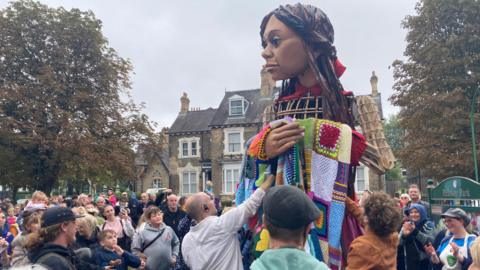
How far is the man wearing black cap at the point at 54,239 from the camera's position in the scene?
3385mm

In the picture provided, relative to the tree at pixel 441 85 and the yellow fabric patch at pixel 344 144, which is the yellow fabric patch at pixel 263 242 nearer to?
the yellow fabric patch at pixel 344 144

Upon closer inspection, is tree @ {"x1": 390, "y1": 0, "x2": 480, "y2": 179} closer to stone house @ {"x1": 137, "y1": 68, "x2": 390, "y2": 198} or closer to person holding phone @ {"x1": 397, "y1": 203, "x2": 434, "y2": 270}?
stone house @ {"x1": 137, "y1": 68, "x2": 390, "y2": 198}

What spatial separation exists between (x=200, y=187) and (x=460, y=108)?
20.7 m

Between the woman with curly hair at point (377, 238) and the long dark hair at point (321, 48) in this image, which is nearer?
the woman with curly hair at point (377, 238)

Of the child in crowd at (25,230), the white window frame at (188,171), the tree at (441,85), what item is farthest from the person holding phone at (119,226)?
the white window frame at (188,171)

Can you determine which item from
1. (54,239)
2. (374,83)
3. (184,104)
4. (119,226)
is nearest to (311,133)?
(54,239)

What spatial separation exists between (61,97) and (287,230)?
73.8ft

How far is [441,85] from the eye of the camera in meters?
19.3

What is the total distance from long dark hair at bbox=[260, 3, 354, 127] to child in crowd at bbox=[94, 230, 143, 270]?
361 centimetres

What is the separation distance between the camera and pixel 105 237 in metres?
5.97

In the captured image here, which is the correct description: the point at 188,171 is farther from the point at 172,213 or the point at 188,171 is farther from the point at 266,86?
the point at 172,213

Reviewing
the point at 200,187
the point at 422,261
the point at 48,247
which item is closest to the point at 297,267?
the point at 48,247

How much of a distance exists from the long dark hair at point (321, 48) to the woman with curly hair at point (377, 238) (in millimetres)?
737

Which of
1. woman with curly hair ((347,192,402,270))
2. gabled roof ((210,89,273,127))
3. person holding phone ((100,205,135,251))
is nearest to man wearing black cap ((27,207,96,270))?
woman with curly hair ((347,192,402,270))
